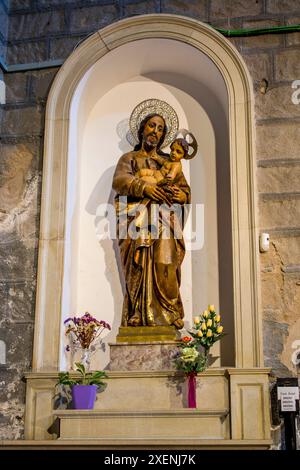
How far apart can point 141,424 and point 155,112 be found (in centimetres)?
249

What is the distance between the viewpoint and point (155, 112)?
227 inches

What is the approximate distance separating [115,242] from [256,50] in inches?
72.1

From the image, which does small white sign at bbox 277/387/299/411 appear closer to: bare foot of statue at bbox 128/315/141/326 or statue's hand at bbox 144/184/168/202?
bare foot of statue at bbox 128/315/141/326

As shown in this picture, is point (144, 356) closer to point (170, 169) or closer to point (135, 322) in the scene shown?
point (135, 322)

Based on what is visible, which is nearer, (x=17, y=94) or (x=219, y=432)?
(x=219, y=432)

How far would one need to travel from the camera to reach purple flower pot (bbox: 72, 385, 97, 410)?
184 inches

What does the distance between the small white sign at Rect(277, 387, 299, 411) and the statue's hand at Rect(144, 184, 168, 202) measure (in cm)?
163

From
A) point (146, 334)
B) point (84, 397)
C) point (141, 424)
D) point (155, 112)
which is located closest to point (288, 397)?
point (141, 424)

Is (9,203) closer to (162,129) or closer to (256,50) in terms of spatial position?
(162,129)

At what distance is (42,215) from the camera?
5301 millimetres

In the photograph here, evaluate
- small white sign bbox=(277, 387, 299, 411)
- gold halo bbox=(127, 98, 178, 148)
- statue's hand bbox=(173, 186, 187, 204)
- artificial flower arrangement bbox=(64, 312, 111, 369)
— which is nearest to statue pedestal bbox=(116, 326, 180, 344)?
artificial flower arrangement bbox=(64, 312, 111, 369)
